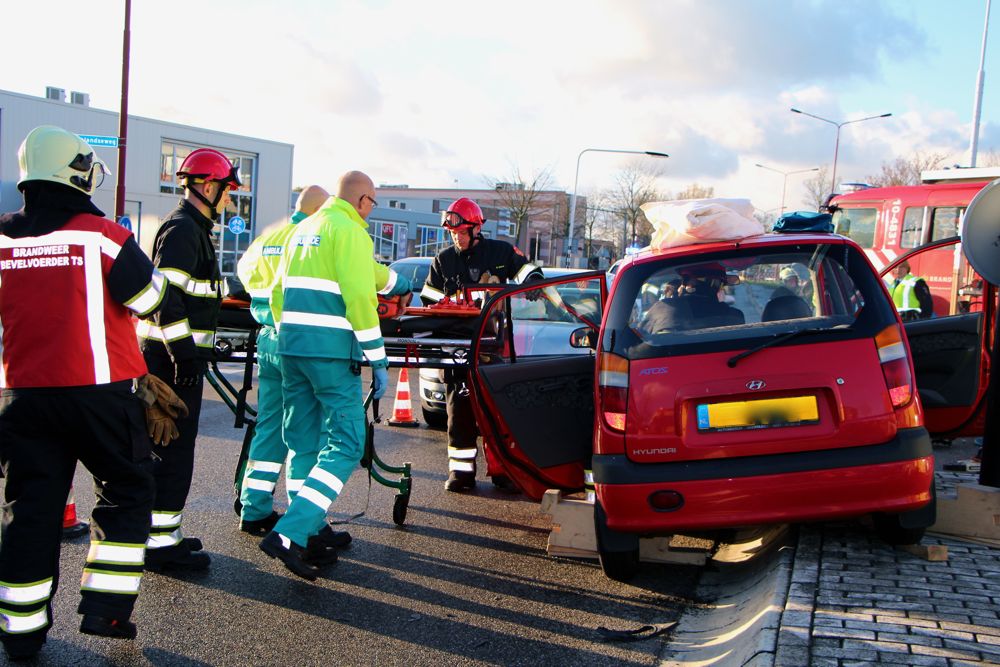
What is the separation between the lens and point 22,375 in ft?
11.4

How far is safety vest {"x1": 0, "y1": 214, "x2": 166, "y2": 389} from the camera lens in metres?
3.48

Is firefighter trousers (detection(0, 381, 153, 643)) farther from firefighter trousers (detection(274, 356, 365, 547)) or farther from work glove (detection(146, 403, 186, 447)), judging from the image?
firefighter trousers (detection(274, 356, 365, 547))

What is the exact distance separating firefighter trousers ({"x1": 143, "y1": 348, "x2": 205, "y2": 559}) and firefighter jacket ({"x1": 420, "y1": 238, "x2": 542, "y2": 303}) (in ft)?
9.27

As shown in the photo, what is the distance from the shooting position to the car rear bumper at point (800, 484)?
3.99 meters

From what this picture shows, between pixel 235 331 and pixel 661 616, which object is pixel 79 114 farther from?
pixel 661 616

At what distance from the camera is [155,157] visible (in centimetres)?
3272

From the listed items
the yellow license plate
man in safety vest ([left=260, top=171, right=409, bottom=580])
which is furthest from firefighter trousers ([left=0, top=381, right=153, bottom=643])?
the yellow license plate

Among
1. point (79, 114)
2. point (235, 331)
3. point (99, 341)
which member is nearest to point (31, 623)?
point (99, 341)

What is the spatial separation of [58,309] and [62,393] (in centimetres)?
34

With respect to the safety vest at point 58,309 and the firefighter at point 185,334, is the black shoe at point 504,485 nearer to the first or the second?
the firefighter at point 185,334

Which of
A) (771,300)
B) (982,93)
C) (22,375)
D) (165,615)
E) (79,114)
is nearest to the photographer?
(22,375)

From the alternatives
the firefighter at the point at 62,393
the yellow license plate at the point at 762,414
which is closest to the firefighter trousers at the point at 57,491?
the firefighter at the point at 62,393

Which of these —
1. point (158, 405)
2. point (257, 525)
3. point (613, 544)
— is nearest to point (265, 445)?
point (257, 525)

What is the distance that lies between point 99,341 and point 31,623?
115cm
